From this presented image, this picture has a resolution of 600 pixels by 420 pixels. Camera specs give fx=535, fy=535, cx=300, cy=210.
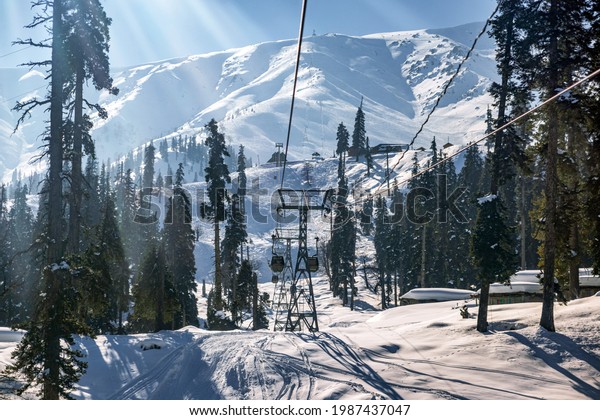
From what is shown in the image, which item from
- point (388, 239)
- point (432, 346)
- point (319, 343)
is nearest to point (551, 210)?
point (432, 346)

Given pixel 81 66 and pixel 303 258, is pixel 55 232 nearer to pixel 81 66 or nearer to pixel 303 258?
pixel 81 66

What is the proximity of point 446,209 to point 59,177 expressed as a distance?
50.6 metres

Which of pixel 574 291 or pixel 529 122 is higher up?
pixel 529 122

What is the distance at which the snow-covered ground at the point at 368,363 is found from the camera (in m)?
14.1

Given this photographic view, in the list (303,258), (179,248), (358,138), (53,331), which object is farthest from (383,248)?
(358,138)

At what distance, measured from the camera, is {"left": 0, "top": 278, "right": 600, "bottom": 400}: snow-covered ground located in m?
14.1

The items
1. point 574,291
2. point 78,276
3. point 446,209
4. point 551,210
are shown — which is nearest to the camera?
point 78,276

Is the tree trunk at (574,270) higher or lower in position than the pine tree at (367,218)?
lower

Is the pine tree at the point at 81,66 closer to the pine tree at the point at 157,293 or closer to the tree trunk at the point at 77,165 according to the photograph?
the tree trunk at the point at 77,165

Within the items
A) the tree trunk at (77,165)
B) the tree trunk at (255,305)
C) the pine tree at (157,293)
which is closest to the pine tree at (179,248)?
the tree trunk at (255,305)

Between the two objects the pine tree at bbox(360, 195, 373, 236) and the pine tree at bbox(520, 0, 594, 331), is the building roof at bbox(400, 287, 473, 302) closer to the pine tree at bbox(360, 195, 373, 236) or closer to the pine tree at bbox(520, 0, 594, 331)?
the pine tree at bbox(520, 0, 594, 331)

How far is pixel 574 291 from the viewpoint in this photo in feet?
94.5

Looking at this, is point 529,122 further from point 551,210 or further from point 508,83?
point 551,210

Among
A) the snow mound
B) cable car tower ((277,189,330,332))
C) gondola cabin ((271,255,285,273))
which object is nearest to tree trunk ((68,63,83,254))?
cable car tower ((277,189,330,332))
